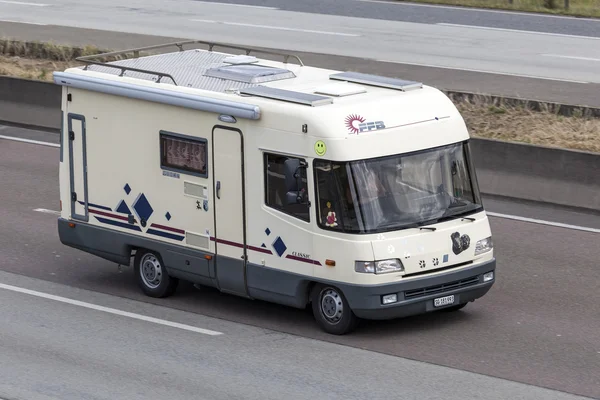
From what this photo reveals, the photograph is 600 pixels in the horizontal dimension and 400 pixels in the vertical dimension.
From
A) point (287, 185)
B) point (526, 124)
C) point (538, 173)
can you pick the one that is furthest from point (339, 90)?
point (526, 124)

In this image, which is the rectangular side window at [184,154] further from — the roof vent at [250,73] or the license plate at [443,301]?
the license plate at [443,301]

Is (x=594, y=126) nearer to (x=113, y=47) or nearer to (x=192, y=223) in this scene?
(x=192, y=223)

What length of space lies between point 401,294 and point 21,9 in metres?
25.6

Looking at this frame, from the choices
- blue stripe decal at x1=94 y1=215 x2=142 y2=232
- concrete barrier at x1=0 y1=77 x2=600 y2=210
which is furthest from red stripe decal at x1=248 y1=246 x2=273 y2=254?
concrete barrier at x1=0 y1=77 x2=600 y2=210

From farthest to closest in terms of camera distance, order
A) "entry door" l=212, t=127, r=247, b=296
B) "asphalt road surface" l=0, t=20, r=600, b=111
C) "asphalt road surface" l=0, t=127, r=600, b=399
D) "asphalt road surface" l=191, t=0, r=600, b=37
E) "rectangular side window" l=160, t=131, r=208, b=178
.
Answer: "asphalt road surface" l=191, t=0, r=600, b=37
"asphalt road surface" l=0, t=20, r=600, b=111
"rectangular side window" l=160, t=131, r=208, b=178
"entry door" l=212, t=127, r=247, b=296
"asphalt road surface" l=0, t=127, r=600, b=399

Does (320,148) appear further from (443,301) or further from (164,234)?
(164,234)

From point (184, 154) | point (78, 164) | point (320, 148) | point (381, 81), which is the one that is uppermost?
point (381, 81)

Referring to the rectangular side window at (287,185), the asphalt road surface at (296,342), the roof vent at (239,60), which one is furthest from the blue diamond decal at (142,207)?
the roof vent at (239,60)

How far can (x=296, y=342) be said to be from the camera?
1215 cm

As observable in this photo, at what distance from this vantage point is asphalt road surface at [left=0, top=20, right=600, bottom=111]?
2362cm

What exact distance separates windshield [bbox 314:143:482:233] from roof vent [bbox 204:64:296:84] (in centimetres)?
173

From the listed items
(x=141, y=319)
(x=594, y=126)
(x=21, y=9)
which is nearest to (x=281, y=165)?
(x=141, y=319)

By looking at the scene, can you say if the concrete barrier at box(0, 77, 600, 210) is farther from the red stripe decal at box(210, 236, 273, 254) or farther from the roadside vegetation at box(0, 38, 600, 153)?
the red stripe decal at box(210, 236, 273, 254)

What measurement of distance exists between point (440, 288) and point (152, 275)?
3.41 meters
